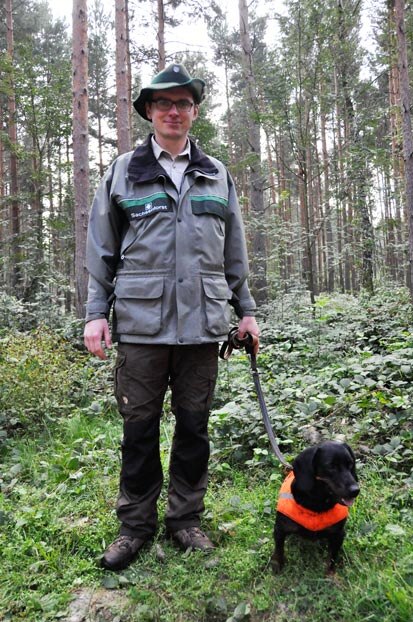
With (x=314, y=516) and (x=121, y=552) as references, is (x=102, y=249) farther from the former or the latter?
(x=314, y=516)

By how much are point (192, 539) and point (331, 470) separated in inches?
40.1

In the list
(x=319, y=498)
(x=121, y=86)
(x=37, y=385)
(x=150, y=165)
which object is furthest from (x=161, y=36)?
(x=319, y=498)

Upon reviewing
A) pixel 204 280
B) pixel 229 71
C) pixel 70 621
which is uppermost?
pixel 229 71

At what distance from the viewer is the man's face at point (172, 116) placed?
2.66 meters

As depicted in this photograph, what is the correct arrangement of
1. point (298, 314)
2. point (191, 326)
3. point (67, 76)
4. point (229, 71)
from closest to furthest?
point (191, 326), point (298, 314), point (67, 76), point (229, 71)

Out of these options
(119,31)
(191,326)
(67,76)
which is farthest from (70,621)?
(67,76)

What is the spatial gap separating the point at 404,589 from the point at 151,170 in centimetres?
239

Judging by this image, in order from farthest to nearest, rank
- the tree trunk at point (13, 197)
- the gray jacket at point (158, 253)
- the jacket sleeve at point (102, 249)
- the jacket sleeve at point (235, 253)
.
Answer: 1. the tree trunk at point (13, 197)
2. the jacket sleeve at point (235, 253)
3. the jacket sleeve at point (102, 249)
4. the gray jacket at point (158, 253)

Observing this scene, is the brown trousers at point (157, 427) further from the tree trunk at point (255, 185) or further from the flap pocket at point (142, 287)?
the tree trunk at point (255, 185)

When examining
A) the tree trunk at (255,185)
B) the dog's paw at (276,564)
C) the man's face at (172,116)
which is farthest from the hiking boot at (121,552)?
the tree trunk at (255,185)

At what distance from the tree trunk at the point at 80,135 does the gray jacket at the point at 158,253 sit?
6529 mm

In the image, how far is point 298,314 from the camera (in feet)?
28.7

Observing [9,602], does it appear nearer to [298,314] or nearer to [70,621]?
[70,621]

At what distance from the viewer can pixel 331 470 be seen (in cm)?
224
